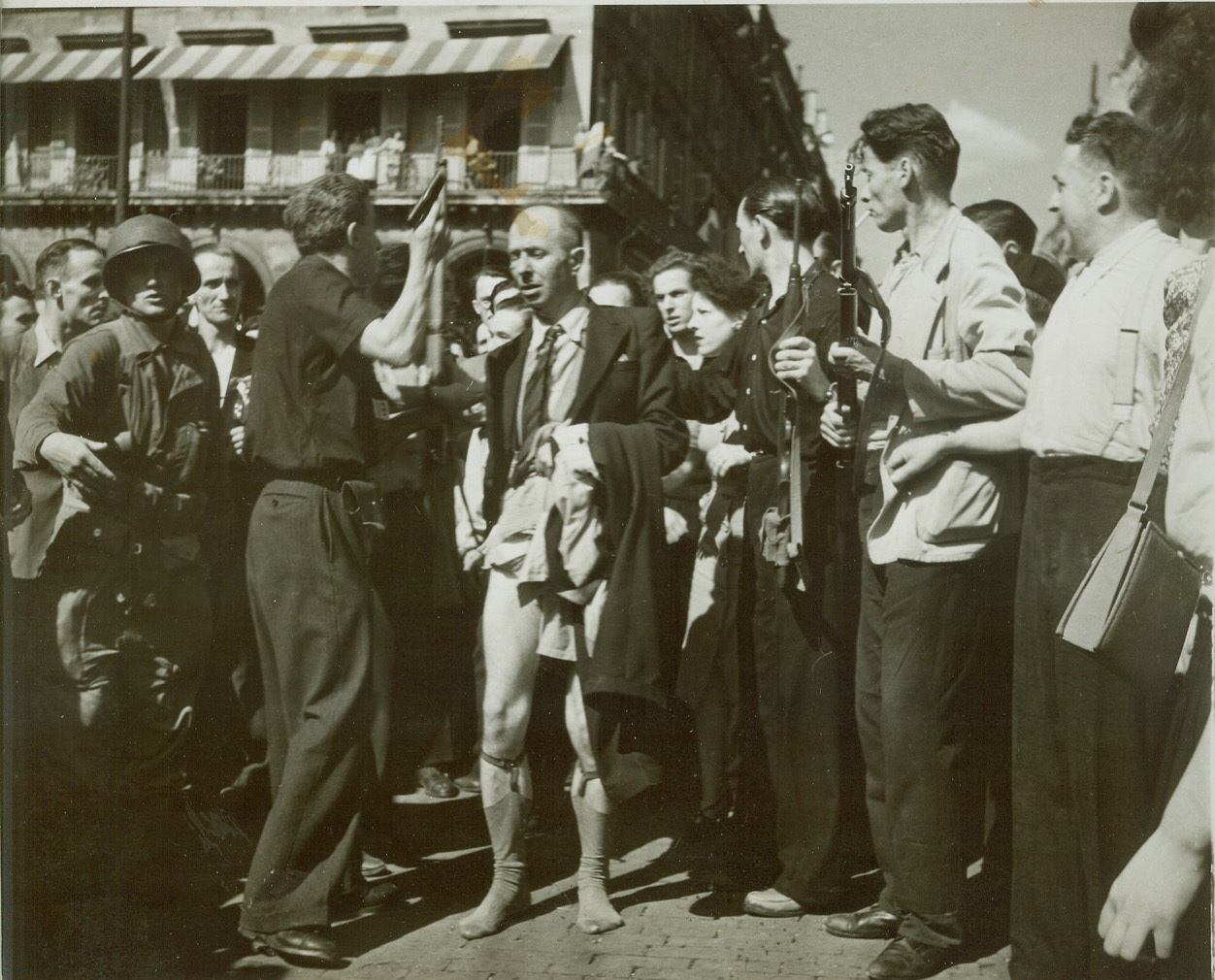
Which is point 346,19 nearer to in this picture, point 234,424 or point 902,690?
point 234,424

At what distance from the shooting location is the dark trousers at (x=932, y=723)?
3766mm

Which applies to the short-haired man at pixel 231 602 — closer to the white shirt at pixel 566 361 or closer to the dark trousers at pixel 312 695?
the dark trousers at pixel 312 695

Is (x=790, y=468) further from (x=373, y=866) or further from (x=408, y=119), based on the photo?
(x=373, y=866)

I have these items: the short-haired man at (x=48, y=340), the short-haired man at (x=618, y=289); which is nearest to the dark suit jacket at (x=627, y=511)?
the short-haired man at (x=618, y=289)

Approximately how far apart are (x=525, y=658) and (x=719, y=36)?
198 centimetres

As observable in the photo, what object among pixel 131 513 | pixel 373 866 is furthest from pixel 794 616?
pixel 131 513

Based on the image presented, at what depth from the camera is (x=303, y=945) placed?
3.89 m

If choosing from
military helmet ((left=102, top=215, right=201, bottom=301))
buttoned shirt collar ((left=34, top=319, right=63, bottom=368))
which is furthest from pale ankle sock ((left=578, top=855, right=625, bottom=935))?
buttoned shirt collar ((left=34, top=319, right=63, bottom=368))

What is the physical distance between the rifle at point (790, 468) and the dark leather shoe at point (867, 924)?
98 centimetres

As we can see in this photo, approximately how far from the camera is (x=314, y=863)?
395 centimetres

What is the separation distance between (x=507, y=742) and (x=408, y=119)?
1963mm

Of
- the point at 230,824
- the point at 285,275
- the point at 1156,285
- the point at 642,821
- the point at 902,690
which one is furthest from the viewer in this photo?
the point at 642,821

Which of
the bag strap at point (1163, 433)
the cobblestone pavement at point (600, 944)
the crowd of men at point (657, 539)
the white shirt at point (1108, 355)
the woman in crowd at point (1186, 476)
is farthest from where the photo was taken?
the cobblestone pavement at point (600, 944)

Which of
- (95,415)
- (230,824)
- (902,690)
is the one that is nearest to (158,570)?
(95,415)
